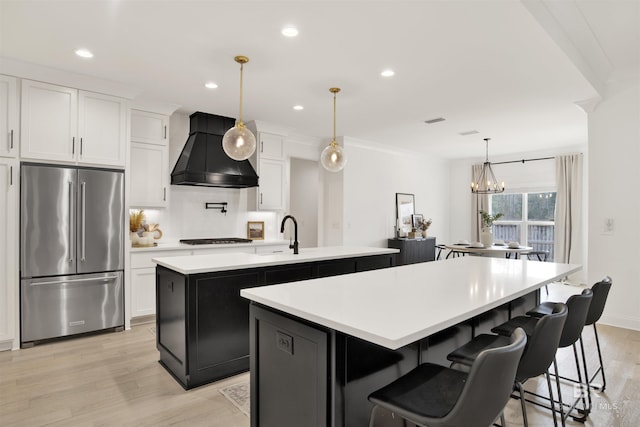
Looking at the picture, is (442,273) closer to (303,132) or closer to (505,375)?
(505,375)

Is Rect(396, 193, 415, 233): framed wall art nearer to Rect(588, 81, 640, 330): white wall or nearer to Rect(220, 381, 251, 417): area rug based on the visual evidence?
Rect(588, 81, 640, 330): white wall

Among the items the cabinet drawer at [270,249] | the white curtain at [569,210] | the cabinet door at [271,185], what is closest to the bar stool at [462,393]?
the cabinet drawer at [270,249]

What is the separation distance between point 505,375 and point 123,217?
3.92 meters

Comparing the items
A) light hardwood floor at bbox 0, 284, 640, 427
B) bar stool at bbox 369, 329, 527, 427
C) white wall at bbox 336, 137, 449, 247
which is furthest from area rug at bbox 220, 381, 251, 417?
white wall at bbox 336, 137, 449, 247

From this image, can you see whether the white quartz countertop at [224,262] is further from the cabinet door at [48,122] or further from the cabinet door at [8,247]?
the cabinet door at [48,122]

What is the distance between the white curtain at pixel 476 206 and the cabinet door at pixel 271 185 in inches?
200

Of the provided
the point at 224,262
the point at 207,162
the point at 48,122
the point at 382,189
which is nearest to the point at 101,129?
the point at 48,122

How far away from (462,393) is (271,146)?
16.1ft

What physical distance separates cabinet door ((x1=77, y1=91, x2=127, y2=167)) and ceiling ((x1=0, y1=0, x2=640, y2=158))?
0.27 metres

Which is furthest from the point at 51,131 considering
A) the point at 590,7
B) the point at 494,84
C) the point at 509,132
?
the point at 509,132

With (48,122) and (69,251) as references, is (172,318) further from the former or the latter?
(48,122)

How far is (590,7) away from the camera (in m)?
2.77

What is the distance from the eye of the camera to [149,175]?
4.45 m

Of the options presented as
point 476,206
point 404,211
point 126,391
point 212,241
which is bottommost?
point 126,391
